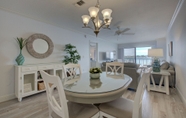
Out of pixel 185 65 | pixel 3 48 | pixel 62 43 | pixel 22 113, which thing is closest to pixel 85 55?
pixel 62 43

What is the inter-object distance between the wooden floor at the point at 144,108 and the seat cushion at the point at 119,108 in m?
0.85

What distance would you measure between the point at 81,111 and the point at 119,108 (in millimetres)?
468

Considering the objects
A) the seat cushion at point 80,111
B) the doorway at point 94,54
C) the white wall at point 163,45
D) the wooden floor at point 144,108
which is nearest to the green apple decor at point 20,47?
the wooden floor at point 144,108

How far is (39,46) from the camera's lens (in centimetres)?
311

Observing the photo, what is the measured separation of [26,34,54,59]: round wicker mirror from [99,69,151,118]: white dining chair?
8.99 ft

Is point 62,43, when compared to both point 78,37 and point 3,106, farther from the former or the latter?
point 3,106

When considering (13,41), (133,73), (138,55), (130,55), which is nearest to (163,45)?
(138,55)

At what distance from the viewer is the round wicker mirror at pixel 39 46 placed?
9.45 ft

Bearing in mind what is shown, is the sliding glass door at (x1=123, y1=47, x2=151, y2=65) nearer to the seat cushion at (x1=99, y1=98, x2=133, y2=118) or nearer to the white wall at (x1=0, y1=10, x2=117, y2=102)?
the white wall at (x1=0, y1=10, x2=117, y2=102)

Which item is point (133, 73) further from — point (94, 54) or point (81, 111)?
point (94, 54)

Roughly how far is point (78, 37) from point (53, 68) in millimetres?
2180

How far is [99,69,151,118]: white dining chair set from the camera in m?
0.97

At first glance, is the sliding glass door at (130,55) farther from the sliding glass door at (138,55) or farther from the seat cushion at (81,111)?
the seat cushion at (81,111)

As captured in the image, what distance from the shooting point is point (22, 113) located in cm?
187
